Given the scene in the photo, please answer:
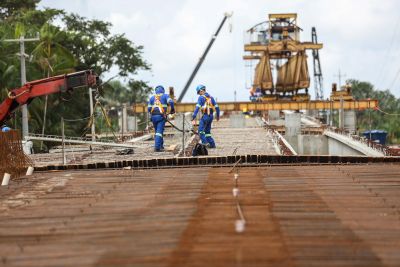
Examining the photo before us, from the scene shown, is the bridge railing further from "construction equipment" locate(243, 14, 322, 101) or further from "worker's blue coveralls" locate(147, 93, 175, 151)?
"construction equipment" locate(243, 14, 322, 101)

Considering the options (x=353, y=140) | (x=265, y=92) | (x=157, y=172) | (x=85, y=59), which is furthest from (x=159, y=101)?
(x=265, y=92)

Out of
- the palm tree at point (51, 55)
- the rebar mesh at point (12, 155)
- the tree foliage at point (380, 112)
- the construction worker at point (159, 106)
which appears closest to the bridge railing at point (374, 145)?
the construction worker at point (159, 106)

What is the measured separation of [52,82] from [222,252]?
628 inches

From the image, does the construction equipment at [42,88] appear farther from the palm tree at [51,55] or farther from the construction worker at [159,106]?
the palm tree at [51,55]

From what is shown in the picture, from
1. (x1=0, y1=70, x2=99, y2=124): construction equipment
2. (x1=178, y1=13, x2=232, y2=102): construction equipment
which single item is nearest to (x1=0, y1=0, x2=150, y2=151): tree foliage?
(x1=0, y1=70, x2=99, y2=124): construction equipment

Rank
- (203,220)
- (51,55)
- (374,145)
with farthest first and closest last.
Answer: (51,55), (374,145), (203,220)

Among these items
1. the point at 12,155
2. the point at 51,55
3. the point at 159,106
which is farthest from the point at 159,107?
the point at 51,55

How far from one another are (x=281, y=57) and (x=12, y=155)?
5920 cm

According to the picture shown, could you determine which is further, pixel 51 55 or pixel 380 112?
pixel 380 112

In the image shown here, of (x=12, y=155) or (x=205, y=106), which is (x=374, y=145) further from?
(x=12, y=155)

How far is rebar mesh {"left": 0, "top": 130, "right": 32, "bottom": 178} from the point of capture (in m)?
13.3

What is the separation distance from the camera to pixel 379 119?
79.2 m

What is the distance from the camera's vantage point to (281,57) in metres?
71.2

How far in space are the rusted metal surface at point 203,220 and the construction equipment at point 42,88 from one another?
8.90 meters
